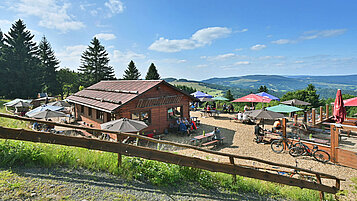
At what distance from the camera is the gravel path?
127 inches

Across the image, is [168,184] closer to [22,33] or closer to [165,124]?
[165,124]

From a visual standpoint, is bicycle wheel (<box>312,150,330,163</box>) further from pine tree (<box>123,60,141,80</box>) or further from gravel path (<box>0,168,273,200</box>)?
pine tree (<box>123,60,141,80</box>)

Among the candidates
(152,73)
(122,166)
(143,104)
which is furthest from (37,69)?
(122,166)

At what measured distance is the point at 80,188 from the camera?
3557 millimetres

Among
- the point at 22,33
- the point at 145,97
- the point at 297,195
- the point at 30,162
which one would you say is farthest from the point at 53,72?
the point at 297,195

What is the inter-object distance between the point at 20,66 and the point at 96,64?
15.1m

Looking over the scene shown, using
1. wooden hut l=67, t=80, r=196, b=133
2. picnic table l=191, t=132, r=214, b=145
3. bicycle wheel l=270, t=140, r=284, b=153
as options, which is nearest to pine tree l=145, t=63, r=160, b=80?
wooden hut l=67, t=80, r=196, b=133

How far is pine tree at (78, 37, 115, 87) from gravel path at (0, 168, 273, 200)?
45.5 meters

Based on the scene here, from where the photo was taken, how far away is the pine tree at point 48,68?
129 feet

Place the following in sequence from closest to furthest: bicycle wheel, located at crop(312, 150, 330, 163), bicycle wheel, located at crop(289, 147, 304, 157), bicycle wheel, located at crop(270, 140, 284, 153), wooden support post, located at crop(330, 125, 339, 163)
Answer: wooden support post, located at crop(330, 125, 339, 163)
bicycle wheel, located at crop(312, 150, 330, 163)
bicycle wheel, located at crop(289, 147, 304, 157)
bicycle wheel, located at crop(270, 140, 284, 153)

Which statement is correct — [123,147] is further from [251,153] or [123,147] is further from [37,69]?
[37,69]

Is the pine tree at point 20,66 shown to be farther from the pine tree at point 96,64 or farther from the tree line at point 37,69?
the pine tree at point 96,64

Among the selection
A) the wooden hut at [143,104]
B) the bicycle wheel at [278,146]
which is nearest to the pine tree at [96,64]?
the wooden hut at [143,104]

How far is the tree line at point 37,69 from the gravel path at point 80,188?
40545mm
